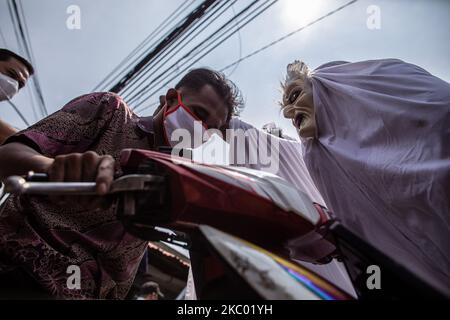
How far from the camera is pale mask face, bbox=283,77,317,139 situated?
6.68 feet

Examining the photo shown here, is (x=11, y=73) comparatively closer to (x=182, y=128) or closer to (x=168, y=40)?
(x=168, y=40)

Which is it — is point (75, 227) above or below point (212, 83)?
below

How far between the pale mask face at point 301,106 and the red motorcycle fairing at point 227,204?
1278 millimetres

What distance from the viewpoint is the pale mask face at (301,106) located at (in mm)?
2037

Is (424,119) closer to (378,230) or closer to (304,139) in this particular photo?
(378,230)

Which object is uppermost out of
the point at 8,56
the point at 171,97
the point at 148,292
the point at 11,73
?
the point at 8,56

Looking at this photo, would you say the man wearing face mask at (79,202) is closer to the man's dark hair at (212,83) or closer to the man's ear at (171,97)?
the man's ear at (171,97)

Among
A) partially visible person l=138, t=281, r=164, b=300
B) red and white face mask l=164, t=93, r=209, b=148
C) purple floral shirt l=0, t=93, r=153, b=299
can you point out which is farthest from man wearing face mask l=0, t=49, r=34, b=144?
partially visible person l=138, t=281, r=164, b=300

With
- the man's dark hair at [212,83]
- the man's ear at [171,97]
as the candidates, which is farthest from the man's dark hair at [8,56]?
the man's ear at [171,97]

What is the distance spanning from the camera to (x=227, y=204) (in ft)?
2.37

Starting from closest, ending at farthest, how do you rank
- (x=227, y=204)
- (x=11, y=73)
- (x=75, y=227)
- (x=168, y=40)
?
(x=227, y=204)
(x=75, y=227)
(x=11, y=73)
(x=168, y=40)

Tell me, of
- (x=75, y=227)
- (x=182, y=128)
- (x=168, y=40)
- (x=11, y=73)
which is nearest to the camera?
(x=75, y=227)

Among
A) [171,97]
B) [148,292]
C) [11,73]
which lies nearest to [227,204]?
[171,97]

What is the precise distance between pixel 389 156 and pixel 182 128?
101cm
